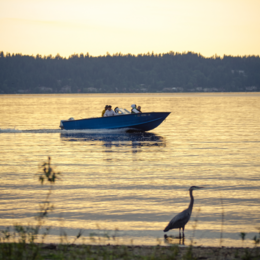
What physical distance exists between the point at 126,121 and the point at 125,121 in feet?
0.23

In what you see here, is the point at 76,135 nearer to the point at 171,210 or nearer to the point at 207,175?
the point at 207,175

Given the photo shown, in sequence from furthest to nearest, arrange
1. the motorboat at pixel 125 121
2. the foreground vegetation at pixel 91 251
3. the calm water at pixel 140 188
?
the motorboat at pixel 125 121 → the calm water at pixel 140 188 → the foreground vegetation at pixel 91 251

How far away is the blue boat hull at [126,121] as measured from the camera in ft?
97.1

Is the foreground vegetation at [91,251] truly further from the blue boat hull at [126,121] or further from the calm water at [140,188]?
the blue boat hull at [126,121]

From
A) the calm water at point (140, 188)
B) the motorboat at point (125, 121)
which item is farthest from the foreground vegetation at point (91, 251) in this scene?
the motorboat at point (125, 121)

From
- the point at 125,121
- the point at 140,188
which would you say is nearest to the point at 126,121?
the point at 125,121

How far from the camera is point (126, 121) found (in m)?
29.8

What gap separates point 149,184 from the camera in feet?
44.5

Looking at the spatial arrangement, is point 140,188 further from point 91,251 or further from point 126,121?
point 126,121

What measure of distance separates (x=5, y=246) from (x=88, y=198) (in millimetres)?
5161

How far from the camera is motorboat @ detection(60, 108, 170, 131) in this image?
29.6 m

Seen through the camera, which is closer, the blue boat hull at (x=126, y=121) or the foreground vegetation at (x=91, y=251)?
the foreground vegetation at (x=91, y=251)

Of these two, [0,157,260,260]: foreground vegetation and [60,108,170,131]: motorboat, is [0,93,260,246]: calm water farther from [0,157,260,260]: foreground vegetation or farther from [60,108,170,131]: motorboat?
[60,108,170,131]: motorboat

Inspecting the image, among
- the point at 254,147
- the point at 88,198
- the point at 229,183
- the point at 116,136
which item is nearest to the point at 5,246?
the point at 88,198
